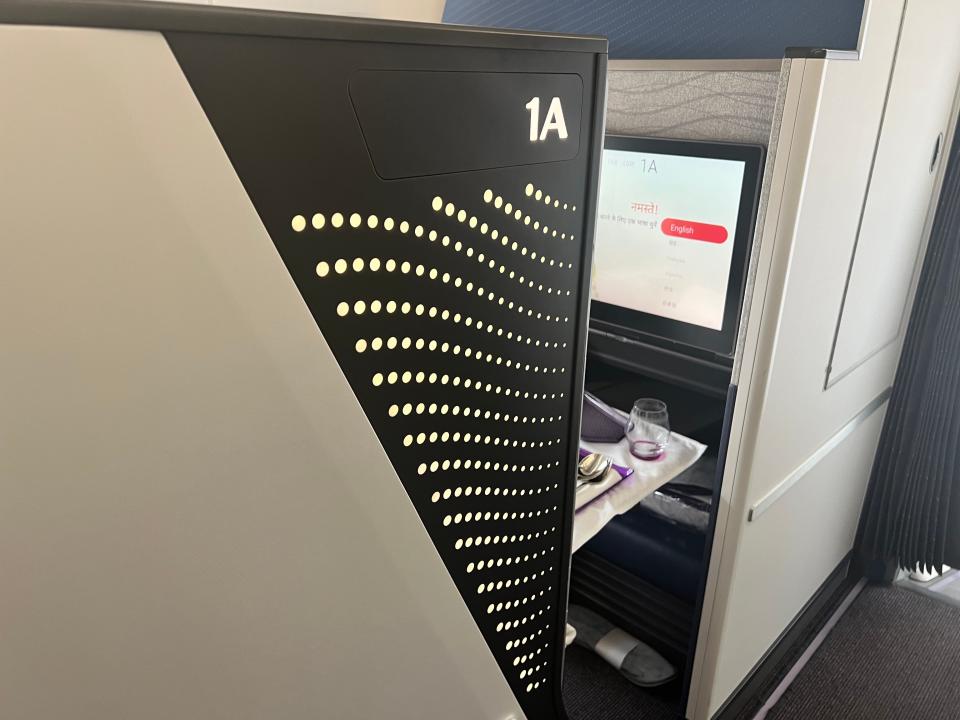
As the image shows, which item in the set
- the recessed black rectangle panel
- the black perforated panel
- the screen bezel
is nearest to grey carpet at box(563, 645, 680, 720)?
the screen bezel

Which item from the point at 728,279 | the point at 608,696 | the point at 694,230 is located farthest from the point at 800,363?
the point at 608,696

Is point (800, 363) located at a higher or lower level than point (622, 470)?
higher

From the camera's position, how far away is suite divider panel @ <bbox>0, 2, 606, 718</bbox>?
35cm

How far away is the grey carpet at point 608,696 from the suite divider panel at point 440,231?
1.22 meters

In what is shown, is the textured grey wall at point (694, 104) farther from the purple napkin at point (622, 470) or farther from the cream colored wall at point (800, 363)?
the purple napkin at point (622, 470)

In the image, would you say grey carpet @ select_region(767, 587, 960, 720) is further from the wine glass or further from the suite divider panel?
the suite divider panel

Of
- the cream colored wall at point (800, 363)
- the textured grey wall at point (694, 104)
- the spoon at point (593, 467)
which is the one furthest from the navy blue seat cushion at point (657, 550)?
the textured grey wall at point (694, 104)

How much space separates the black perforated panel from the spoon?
604 mm

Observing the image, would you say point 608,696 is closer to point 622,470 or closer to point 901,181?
point 622,470

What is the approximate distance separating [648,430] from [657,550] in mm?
385

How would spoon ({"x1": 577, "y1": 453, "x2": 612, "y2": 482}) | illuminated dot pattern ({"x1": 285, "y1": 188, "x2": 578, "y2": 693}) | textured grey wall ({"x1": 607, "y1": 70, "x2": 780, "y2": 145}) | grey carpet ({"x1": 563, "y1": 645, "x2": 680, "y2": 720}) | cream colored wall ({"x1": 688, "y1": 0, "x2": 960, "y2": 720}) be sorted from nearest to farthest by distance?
illuminated dot pattern ({"x1": 285, "y1": 188, "x2": 578, "y2": 693}) → cream colored wall ({"x1": 688, "y1": 0, "x2": 960, "y2": 720}) → spoon ({"x1": 577, "y1": 453, "x2": 612, "y2": 482}) → textured grey wall ({"x1": 607, "y1": 70, "x2": 780, "y2": 145}) → grey carpet ({"x1": 563, "y1": 645, "x2": 680, "y2": 720})

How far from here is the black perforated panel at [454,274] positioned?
364 millimetres

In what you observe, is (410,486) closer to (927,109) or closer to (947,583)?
(927,109)

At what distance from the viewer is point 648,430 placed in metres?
1.38
